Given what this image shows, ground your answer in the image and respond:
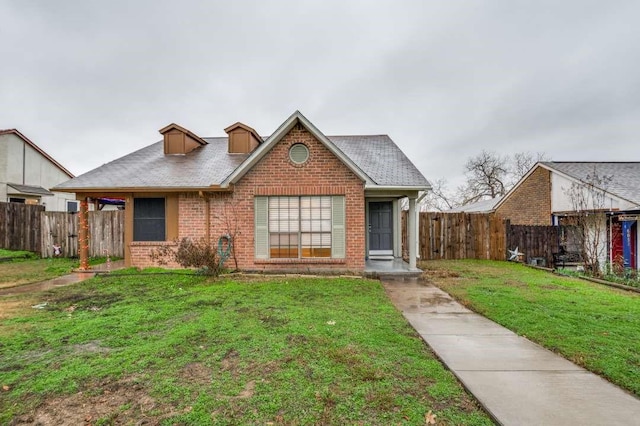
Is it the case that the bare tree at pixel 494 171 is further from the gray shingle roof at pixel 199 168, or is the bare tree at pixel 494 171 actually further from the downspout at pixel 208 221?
the downspout at pixel 208 221

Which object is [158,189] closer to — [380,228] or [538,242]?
[380,228]

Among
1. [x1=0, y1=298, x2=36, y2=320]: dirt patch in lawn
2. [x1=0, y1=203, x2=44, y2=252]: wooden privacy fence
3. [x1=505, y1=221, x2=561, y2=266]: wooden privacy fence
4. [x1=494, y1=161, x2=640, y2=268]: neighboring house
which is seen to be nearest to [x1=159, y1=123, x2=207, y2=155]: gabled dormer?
[x1=0, y1=203, x2=44, y2=252]: wooden privacy fence

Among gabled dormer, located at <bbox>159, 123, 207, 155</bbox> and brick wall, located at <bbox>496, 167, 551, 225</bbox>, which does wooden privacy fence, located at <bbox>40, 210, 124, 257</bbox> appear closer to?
gabled dormer, located at <bbox>159, 123, 207, 155</bbox>

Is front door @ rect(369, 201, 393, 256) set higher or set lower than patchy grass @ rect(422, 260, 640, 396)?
higher

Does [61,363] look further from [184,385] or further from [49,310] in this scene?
[49,310]

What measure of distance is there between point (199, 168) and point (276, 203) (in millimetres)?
3647

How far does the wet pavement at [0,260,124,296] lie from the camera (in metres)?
8.18

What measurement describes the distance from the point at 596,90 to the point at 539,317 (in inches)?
858

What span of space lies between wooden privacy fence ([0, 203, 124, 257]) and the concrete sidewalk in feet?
43.6

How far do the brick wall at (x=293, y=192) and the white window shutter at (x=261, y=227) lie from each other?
0.52 feet

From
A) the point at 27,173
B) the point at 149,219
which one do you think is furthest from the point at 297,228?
the point at 27,173

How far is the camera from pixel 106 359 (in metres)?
3.98

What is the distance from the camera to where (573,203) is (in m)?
13.1

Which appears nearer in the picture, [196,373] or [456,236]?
[196,373]
